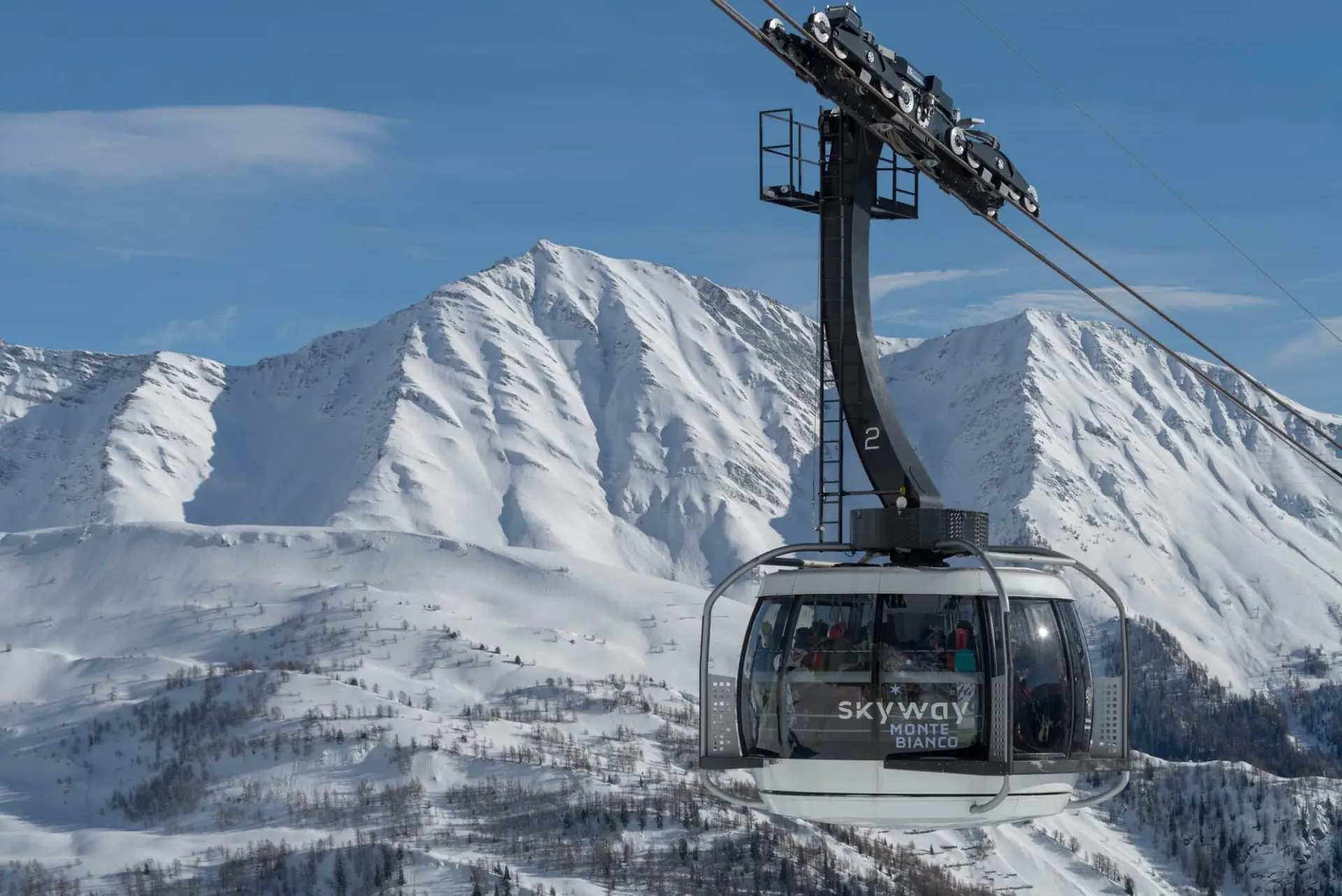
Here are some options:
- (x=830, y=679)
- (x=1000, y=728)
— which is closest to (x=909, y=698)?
(x=830, y=679)

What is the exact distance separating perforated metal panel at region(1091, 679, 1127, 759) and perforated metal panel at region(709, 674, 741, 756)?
14.4 ft

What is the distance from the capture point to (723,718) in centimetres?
2284

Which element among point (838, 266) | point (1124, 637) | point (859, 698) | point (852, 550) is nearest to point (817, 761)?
point (859, 698)

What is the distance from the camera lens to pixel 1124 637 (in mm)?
22688

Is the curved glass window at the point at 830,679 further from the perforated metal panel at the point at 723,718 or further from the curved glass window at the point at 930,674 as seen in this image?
the perforated metal panel at the point at 723,718

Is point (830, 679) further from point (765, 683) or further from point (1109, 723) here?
point (1109, 723)

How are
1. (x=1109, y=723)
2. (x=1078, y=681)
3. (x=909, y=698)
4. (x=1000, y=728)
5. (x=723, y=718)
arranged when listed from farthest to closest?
(x=1109, y=723)
(x=1078, y=681)
(x=723, y=718)
(x=909, y=698)
(x=1000, y=728)

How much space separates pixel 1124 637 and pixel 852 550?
3373 millimetres

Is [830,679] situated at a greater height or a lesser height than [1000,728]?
greater

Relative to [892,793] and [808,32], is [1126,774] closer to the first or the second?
[892,793]

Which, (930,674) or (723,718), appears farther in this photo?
(723,718)

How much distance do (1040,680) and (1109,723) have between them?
136 centimetres

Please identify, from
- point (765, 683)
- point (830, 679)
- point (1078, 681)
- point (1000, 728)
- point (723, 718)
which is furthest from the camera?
point (1078, 681)

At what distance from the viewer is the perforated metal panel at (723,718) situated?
22.6m
